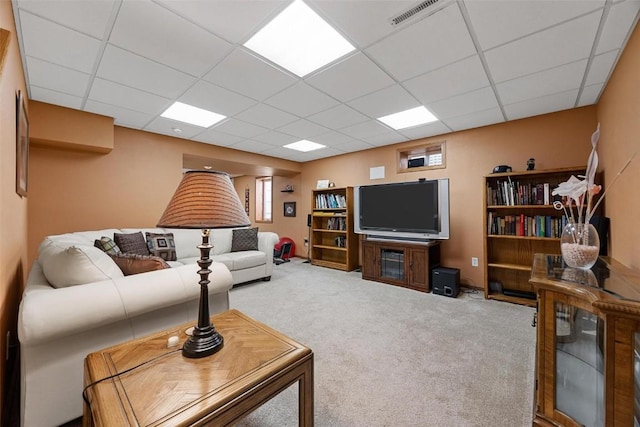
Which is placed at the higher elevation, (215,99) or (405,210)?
(215,99)

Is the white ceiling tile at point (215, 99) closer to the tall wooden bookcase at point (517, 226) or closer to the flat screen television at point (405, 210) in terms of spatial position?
the flat screen television at point (405, 210)

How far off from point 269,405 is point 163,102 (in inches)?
119

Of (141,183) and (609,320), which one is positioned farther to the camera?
(141,183)

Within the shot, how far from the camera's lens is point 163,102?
2.84 m

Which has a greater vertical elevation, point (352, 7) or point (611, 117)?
point (352, 7)

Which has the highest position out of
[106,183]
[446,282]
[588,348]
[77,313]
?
[106,183]

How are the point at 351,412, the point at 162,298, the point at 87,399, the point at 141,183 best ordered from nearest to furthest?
the point at 87,399 < the point at 351,412 < the point at 162,298 < the point at 141,183

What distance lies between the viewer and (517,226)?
3205mm

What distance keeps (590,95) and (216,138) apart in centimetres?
471

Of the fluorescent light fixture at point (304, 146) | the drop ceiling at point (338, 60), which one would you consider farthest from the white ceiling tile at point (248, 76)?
Answer: the fluorescent light fixture at point (304, 146)

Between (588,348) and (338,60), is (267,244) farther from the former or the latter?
(588,348)

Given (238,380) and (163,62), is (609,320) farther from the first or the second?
(163,62)

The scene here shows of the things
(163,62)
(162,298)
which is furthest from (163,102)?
(162,298)

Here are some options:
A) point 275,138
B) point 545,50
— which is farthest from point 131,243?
point 545,50
